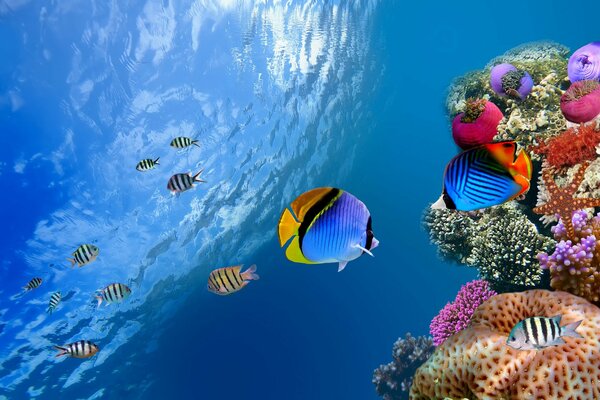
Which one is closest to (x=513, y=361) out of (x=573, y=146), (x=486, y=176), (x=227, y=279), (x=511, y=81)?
(x=486, y=176)

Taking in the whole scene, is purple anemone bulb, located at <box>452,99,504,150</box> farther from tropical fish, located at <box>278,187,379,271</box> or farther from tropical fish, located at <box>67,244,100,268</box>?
tropical fish, located at <box>67,244,100,268</box>

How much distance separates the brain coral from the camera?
260cm

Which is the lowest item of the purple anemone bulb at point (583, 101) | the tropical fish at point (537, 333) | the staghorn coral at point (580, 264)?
the tropical fish at point (537, 333)

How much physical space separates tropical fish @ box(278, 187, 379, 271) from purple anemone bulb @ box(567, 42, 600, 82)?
561 cm

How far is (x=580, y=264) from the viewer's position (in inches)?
140

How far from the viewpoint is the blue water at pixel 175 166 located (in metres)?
13.4

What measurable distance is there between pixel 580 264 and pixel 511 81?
405cm

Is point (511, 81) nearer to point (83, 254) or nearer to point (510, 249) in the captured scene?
point (510, 249)

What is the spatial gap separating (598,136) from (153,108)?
1586 cm

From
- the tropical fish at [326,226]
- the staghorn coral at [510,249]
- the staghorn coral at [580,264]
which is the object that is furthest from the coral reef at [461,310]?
the tropical fish at [326,226]

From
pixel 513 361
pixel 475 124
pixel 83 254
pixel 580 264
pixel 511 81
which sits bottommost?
pixel 513 361

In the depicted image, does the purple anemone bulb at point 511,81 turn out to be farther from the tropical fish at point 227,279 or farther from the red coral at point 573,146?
the tropical fish at point 227,279

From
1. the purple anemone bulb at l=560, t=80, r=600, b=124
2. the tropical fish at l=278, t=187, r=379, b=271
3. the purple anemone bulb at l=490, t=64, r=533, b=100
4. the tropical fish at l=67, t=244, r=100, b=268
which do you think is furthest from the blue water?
the tropical fish at l=278, t=187, r=379, b=271

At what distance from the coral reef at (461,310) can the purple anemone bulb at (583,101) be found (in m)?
2.74
